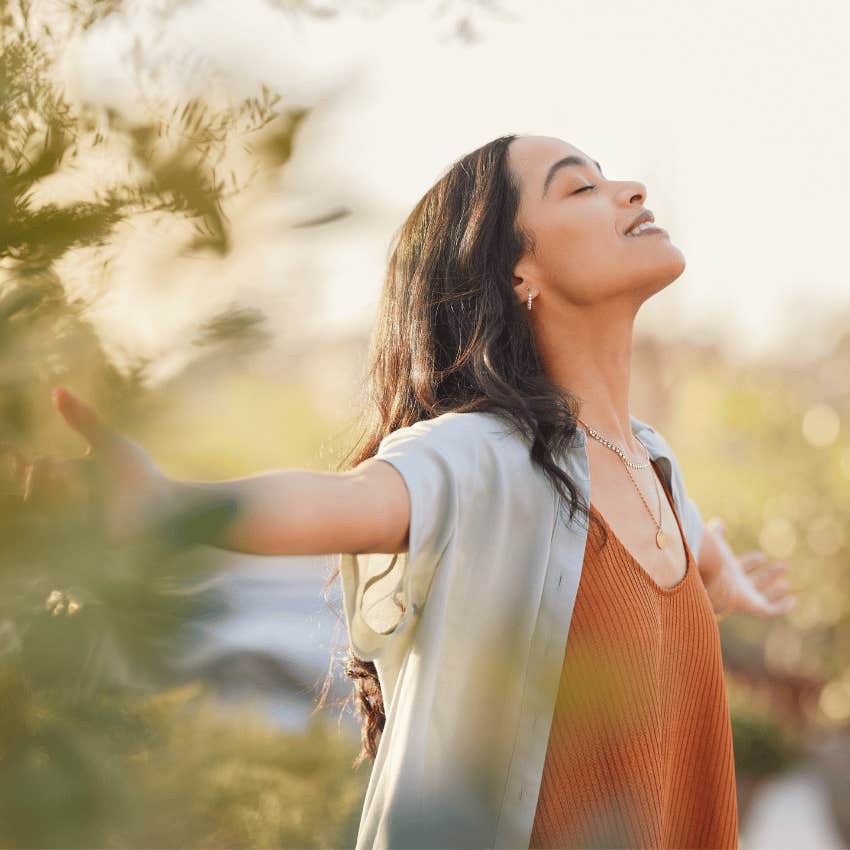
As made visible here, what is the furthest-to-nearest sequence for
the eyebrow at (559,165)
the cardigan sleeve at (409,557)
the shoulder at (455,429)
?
the eyebrow at (559,165)
the shoulder at (455,429)
the cardigan sleeve at (409,557)

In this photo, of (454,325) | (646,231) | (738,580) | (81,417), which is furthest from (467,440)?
(738,580)

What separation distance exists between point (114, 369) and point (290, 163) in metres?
0.11

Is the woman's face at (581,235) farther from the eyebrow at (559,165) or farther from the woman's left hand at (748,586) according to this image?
the woman's left hand at (748,586)

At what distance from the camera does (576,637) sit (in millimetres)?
A: 1297

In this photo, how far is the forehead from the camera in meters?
1.56

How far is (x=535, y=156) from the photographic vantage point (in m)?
1.58

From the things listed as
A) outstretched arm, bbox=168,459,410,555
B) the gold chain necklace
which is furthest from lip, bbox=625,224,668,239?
outstretched arm, bbox=168,459,410,555

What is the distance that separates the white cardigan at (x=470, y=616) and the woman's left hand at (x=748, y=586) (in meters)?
0.74

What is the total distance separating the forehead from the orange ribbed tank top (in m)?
0.52

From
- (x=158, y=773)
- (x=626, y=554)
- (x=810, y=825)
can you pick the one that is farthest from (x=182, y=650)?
(x=810, y=825)

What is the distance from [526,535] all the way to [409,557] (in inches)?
10.3

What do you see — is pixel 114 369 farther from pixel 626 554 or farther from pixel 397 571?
pixel 626 554

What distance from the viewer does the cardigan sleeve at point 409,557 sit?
1.07 metres

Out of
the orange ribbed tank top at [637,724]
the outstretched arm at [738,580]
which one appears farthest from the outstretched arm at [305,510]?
the outstretched arm at [738,580]
